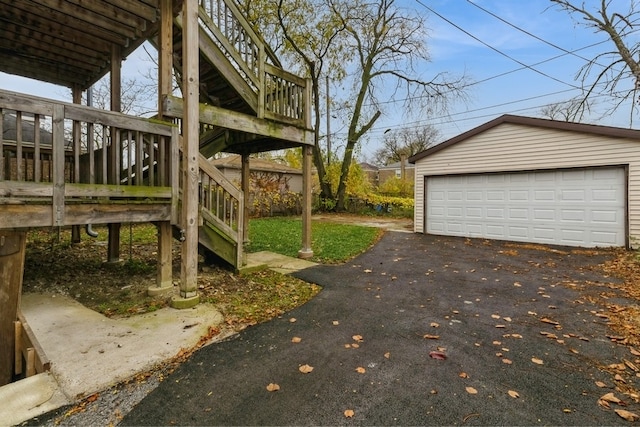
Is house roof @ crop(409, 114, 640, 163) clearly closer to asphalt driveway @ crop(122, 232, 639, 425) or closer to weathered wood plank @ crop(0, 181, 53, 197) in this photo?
asphalt driveway @ crop(122, 232, 639, 425)

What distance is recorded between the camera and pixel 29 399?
2088mm

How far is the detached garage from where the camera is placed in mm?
7414

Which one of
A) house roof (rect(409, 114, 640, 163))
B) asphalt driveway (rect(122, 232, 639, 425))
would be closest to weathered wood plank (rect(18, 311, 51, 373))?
asphalt driveway (rect(122, 232, 639, 425))

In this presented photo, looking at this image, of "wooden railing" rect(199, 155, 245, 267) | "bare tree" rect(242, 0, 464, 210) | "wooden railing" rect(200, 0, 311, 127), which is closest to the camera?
"wooden railing" rect(199, 155, 245, 267)

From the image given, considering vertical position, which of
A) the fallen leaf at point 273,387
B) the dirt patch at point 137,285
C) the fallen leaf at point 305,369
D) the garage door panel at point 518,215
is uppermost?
the garage door panel at point 518,215

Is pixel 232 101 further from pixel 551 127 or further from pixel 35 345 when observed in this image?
pixel 551 127

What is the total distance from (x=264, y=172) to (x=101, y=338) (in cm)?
1451

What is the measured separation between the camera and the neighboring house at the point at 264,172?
16188mm

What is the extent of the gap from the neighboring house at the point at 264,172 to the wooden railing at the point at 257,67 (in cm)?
1003

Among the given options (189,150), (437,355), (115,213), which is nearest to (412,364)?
(437,355)

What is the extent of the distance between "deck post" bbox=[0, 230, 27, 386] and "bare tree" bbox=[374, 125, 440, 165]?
31.8 meters

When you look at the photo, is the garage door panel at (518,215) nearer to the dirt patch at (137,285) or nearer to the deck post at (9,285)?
the dirt patch at (137,285)

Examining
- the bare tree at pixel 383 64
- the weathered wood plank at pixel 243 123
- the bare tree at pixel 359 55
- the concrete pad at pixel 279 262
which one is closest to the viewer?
the weathered wood plank at pixel 243 123

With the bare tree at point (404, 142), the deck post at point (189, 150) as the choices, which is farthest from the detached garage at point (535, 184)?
the bare tree at point (404, 142)
